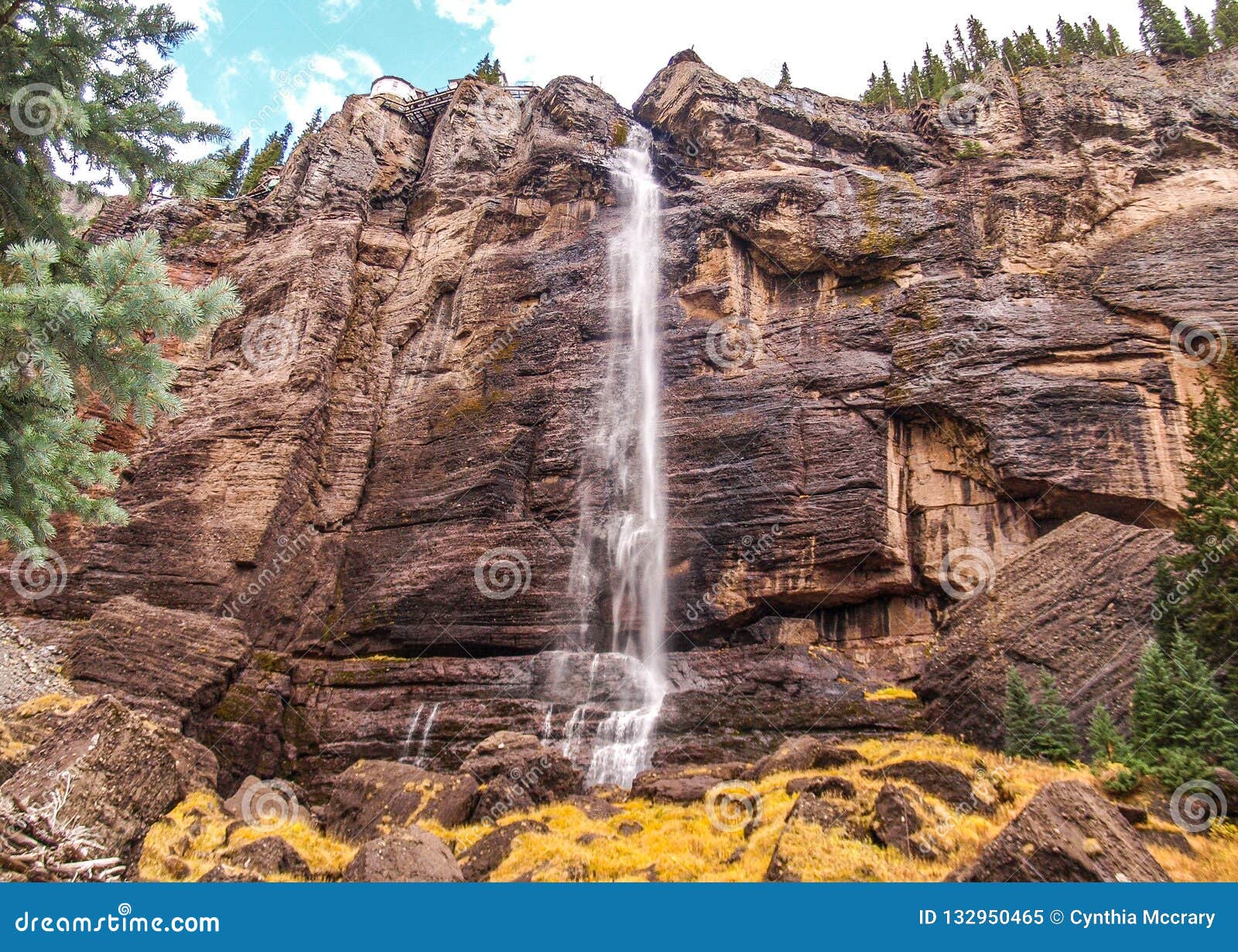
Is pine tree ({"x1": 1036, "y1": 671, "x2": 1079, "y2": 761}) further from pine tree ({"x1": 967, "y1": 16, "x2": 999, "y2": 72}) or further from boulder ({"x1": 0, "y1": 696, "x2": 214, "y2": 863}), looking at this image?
pine tree ({"x1": 967, "y1": 16, "x2": 999, "y2": 72})

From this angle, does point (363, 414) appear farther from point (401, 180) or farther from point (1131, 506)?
point (1131, 506)

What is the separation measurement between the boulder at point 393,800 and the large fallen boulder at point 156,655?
23.9 ft

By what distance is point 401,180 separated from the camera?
43125mm

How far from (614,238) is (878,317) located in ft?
37.3

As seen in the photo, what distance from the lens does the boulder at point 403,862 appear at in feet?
38.5

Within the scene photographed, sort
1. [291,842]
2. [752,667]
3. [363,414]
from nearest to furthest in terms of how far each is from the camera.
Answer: [291,842] → [752,667] → [363,414]

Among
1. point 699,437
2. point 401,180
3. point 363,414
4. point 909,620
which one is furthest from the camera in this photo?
point 401,180

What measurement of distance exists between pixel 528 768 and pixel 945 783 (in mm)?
8672

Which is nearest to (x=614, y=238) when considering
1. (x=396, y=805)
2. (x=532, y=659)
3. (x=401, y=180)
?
(x=401, y=180)

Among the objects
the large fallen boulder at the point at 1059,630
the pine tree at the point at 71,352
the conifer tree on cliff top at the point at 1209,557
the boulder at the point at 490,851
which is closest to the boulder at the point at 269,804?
the boulder at the point at 490,851

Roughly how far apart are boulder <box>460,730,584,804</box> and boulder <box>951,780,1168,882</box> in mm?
10019

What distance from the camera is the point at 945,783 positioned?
43.3ft

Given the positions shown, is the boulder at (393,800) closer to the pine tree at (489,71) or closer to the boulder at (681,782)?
the boulder at (681,782)

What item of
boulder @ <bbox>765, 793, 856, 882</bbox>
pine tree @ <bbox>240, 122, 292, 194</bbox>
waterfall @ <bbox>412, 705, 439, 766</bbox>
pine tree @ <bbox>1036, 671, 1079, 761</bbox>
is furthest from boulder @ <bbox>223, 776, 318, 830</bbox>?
pine tree @ <bbox>240, 122, 292, 194</bbox>
